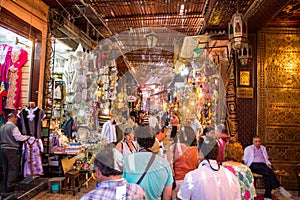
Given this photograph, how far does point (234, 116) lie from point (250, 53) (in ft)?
4.63

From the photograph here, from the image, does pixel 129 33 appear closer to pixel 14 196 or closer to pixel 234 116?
pixel 234 116

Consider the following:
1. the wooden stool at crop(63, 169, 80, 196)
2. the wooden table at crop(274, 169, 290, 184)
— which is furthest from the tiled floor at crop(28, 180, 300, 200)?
the wooden table at crop(274, 169, 290, 184)

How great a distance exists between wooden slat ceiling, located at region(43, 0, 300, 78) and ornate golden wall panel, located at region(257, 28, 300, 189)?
0.37 m

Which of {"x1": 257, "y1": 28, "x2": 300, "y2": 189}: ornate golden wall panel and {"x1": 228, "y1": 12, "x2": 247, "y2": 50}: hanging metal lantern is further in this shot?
{"x1": 257, "y1": 28, "x2": 300, "y2": 189}: ornate golden wall panel

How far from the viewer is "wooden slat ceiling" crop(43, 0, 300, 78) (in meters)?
4.99

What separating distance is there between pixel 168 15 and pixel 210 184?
16.6 feet

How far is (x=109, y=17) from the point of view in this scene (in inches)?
257

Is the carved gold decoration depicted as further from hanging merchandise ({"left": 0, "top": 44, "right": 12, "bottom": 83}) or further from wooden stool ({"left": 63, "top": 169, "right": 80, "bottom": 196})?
hanging merchandise ({"left": 0, "top": 44, "right": 12, "bottom": 83})

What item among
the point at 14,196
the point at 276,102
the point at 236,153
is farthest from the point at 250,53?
the point at 14,196

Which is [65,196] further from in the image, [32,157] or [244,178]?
[244,178]

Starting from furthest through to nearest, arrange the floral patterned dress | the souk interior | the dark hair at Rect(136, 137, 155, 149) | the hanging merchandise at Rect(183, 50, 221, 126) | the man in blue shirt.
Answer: the hanging merchandise at Rect(183, 50, 221, 126) → the souk interior → the floral patterned dress → the dark hair at Rect(136, 137, 155, 149) → the man in blue shirt

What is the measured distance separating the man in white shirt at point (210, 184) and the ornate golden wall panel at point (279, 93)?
13.7ft

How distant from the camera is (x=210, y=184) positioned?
1.95 m

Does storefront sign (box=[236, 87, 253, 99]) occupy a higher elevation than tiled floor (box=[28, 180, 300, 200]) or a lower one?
higher
